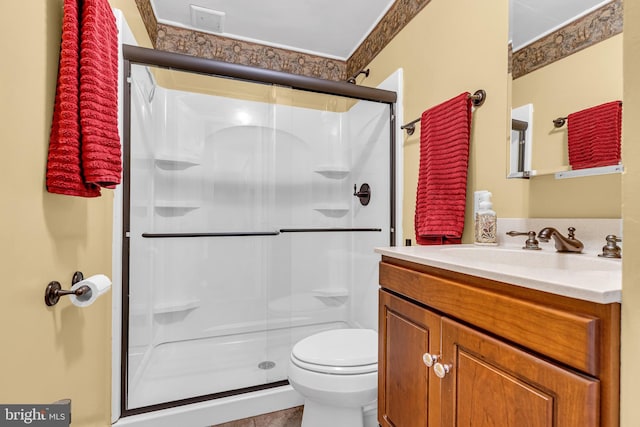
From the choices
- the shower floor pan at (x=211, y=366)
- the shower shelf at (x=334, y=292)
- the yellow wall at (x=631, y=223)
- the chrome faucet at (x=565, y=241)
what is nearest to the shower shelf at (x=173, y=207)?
the shower floor pan at (x=211, y=366)

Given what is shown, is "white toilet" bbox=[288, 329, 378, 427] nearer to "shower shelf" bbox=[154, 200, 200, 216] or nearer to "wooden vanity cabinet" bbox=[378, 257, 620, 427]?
"wooden vanity cabinet" bbox=[378, 257, 620, 427]

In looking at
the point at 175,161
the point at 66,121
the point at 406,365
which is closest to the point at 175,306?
the point at 175,161

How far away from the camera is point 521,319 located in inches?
22.5

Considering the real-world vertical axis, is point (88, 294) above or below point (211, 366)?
above

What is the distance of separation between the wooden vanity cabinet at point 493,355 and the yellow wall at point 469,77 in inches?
24.1

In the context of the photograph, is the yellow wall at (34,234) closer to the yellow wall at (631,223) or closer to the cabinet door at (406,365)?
the cabinet door at (406,365)

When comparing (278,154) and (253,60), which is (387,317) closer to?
(278,154)

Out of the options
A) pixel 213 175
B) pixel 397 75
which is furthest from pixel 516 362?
pixel 213 175

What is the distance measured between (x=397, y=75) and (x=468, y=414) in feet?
5.95

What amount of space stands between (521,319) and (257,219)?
1.74 meters

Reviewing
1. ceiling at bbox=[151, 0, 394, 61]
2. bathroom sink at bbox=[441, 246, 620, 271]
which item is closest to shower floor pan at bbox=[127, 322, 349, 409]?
bathroom sink at bbox=[441, 246, 620, 271]

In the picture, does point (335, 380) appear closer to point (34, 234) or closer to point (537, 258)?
point (537, 258)

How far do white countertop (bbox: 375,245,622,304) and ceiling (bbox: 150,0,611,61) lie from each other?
1.73 m

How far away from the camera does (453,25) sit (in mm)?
1490
